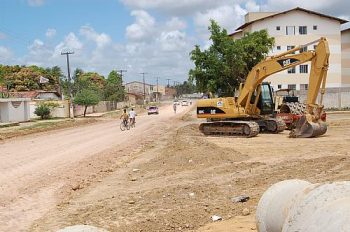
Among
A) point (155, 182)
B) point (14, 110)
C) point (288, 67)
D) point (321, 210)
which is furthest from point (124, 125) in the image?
point (321, 210)

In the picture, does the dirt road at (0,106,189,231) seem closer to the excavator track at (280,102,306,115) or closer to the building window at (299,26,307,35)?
the excavator track at (280,102,306,115)

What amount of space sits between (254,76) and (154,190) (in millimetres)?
15239

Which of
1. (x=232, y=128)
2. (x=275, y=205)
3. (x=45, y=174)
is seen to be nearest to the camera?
(x=275, y=205)

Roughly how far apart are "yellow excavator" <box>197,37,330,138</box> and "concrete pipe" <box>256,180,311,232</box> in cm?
1817

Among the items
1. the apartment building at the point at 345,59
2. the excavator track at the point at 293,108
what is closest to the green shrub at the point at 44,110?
the apartment building at the point at 345,59

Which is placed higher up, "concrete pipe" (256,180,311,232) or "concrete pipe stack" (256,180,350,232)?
"concrete pipe stack" (256,180,350,232)

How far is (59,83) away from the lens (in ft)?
346

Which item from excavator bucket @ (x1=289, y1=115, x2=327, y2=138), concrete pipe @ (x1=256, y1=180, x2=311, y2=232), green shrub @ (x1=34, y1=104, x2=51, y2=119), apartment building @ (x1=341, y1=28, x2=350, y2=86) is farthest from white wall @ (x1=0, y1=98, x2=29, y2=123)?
concrete pipe @ (x1=256, y1=180, x2=311, y2=232)

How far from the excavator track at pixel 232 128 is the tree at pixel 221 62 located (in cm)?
2162

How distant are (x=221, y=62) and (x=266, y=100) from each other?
22459 millimetres

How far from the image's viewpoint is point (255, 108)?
1086 inches

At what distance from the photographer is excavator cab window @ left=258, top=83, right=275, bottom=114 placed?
27.6m

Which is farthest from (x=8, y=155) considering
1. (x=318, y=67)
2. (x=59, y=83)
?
(x=59, y=83)

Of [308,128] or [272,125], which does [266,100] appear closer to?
[272,125]
